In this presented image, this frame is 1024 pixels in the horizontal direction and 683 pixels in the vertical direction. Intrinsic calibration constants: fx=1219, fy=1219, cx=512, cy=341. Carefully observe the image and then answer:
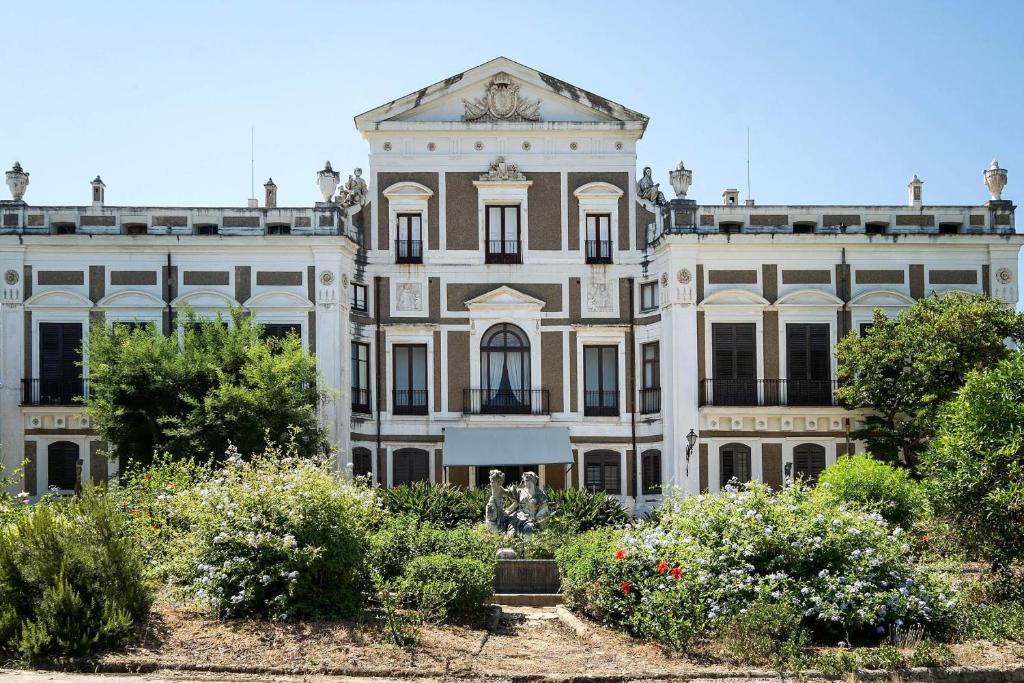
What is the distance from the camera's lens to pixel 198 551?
1900 cm

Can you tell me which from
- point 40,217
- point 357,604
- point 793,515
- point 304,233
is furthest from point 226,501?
point 40,217

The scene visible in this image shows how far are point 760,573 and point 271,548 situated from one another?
7.53 metres

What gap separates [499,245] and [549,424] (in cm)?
654

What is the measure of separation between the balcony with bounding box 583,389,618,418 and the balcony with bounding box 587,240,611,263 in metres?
4.69

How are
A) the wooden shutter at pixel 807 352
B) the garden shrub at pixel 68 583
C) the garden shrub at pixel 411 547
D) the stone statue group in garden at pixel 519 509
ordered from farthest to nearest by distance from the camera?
1. the wooden shutter at pixel 807 352
2. the stone statue group in garden at pixel 519 509
3. the garden shrub at pixel 411 547
4. the garden shrub at pixel 68 583

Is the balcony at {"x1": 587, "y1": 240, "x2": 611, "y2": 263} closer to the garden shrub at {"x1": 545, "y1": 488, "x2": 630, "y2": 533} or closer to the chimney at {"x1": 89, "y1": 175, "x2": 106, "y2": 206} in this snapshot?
the garden shrub at {"x1": 545, "y1": 488, "x2": 630, "y2": 533}

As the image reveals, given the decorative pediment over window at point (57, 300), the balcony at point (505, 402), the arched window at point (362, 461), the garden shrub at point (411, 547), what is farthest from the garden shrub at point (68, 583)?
the balcony at point (505, 402)

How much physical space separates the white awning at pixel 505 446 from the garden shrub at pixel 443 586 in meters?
20.5

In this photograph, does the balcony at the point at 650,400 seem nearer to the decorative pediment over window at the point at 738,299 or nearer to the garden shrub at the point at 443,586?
the decorative pediment over window at the point at 738,299

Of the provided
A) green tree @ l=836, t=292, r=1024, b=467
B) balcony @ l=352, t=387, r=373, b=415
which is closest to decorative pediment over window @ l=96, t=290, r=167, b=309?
balcony @ l=352, t=387, r=373, b=415

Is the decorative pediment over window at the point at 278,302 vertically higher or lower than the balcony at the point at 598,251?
lower

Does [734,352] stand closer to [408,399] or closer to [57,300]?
[408,399]

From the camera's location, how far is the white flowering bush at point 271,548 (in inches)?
729

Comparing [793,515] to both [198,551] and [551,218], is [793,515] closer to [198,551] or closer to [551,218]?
[198,551]
